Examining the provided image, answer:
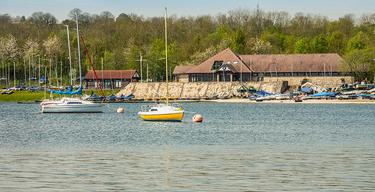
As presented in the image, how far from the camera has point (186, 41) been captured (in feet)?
594

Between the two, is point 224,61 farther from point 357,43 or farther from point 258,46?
point 357,43

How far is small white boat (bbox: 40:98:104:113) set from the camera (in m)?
91.5

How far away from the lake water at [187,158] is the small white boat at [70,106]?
70.7 feet

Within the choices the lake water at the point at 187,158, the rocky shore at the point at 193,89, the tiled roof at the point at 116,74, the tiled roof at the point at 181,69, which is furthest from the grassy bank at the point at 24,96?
the lake water at the point at 187,158

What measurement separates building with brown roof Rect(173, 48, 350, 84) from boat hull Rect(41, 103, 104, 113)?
201ft

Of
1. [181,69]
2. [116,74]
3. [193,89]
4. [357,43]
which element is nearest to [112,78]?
[116,74]

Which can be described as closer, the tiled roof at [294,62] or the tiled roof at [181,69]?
the tiled roof at [294,62]

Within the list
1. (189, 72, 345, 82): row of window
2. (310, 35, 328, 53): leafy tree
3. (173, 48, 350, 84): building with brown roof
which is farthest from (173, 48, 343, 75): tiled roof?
(310, 35, 328, 53): leafy tree

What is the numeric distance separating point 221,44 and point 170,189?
461ft

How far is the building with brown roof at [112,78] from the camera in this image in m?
162

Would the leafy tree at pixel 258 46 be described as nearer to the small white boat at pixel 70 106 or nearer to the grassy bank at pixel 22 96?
the grassy bank at pixel 22 96

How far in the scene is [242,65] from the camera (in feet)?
506

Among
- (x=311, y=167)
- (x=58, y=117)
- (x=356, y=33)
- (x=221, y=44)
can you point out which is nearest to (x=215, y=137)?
(x=311, y=167)

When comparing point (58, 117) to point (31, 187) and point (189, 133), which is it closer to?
point (189, 133)
